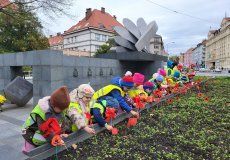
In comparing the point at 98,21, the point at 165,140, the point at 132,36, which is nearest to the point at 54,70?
the point at 165,140

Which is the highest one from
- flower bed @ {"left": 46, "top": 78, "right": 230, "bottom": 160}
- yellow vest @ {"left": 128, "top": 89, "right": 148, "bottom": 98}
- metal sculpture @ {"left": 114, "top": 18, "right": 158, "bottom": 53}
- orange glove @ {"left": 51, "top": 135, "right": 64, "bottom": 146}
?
metal sculpture @ {"left": 114, "top": 18, "right": 158, "bottom": 53}

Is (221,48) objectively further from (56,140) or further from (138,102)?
(56,140)

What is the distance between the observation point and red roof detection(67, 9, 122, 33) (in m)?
55.6

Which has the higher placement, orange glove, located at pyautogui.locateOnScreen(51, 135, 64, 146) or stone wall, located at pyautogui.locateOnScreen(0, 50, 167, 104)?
stone wall, located at pyautogui.locateOnScreen(0, 50, 167, 104)

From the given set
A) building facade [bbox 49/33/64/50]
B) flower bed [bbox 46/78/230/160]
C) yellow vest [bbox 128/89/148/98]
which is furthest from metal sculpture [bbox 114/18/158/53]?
building facade [bbox 49/33/64/50]

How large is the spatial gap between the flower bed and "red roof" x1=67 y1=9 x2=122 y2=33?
50872 mm

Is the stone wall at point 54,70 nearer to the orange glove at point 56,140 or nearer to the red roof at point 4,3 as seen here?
the orange glove at point 56,140

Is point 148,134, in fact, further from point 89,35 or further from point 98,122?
point 89,35

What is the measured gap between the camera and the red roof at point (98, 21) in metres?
55.6

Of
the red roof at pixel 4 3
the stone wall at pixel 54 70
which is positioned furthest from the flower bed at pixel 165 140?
the red roof at pixel 4 3

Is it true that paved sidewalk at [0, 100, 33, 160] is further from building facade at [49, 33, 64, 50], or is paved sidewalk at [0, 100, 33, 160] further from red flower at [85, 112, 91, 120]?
building facade at [49, 33, 64, 50]

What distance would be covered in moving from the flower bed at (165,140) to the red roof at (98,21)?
50.9 metres

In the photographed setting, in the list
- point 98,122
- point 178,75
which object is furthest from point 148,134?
point 178,75

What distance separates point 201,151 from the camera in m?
3.59
